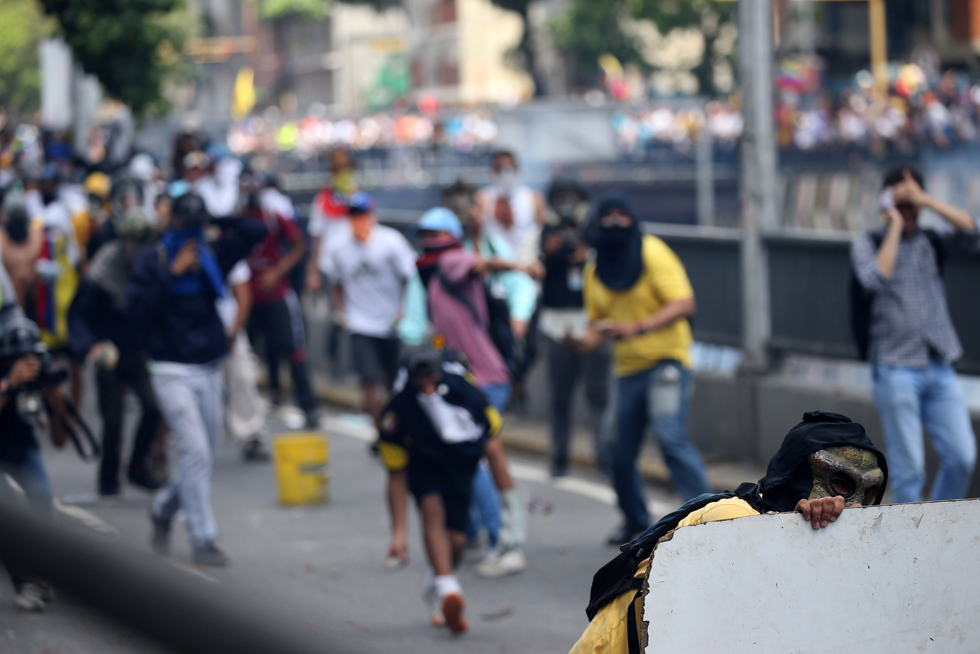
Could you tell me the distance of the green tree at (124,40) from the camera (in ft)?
49.8

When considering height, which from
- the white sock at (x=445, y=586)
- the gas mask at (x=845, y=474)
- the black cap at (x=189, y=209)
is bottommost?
the white sock at (x=445, y=586)

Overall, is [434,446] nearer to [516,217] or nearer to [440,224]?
[440,224]

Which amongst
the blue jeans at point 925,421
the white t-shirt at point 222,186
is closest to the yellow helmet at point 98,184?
the white t-shirt at point 222,186

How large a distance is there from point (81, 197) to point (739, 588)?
10857 millimetres

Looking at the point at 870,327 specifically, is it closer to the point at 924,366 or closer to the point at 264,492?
the point at 924,366

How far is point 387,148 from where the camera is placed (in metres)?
35.8

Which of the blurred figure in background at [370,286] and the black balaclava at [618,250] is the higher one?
the black balaclava at [618,250]

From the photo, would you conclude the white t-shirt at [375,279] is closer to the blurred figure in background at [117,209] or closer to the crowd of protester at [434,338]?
the crowd of protester at [434,338]

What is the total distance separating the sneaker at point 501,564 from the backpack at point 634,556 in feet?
12.8

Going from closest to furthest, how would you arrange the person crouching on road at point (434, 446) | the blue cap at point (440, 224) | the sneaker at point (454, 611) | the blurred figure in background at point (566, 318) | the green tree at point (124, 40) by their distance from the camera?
1. the sneaker at point (454, 611)
2. the person crouching on road at point (434, 446)
3. the blue cap at point (440, 224)
4. the blurred figure in background at point (566, 318)
5. the green tree at point (124, 40)

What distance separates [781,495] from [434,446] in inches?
126

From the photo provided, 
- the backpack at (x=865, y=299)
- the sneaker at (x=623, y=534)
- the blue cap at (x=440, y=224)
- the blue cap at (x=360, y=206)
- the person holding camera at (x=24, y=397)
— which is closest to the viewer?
the person holding camera at (x=24, y=397)

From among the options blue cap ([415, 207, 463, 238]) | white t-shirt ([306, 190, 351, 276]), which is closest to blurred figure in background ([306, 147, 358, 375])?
white t-shirt ([306, 190, 351, 276])

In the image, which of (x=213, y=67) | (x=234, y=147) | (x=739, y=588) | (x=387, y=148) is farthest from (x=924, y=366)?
(x=213, y=67)
